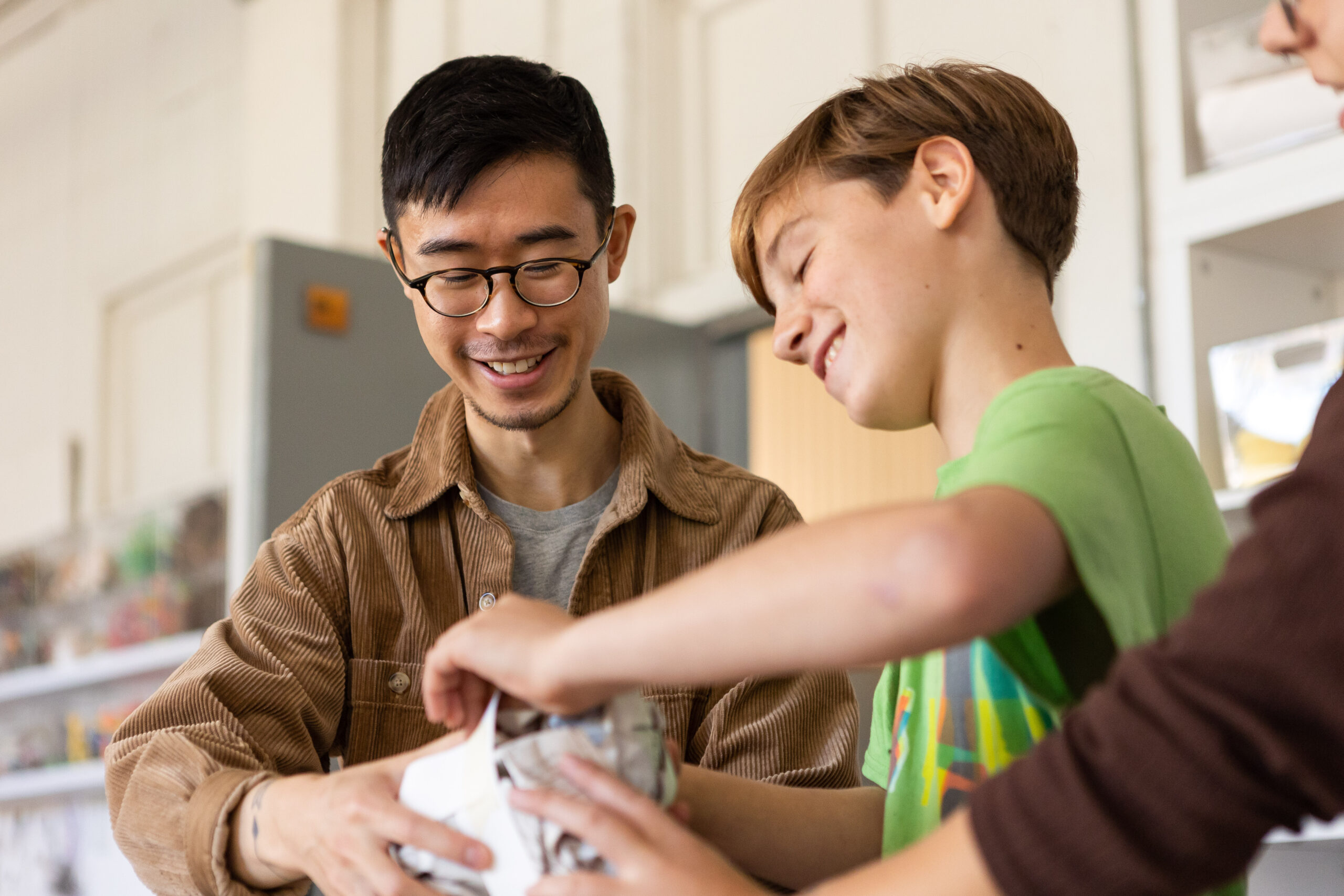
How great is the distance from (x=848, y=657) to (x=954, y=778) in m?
0.30

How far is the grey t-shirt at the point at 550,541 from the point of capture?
4.34 ft

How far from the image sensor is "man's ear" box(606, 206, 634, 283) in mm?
1446

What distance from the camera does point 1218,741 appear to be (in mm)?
525

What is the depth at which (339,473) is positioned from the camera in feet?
7.59

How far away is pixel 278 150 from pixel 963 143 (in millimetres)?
3243

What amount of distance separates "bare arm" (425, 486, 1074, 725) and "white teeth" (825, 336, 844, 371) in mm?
299

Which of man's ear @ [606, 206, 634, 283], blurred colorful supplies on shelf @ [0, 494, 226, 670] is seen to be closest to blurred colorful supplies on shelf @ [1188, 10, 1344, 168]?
man's ear @ [606, 206, 634, 283]

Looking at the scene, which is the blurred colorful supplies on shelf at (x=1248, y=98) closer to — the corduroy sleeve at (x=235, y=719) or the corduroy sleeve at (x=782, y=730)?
the corduroy sleeve at (x=782, y=730)

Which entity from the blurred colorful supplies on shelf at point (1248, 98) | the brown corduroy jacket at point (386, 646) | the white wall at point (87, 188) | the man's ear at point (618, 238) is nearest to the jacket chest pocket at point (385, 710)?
the brown corduroy jacket at point (386, 646)

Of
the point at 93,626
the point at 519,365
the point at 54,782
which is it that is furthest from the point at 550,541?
the point at 93,626

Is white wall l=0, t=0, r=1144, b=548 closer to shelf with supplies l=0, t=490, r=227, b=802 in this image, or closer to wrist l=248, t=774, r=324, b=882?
shelf with supplies l=0, t=490, r=227, b=802

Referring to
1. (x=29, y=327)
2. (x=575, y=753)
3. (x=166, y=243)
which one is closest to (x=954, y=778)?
(x=575, y=753)

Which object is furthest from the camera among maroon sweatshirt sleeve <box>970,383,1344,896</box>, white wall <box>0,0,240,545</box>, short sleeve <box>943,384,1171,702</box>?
white wall <box>0,0,240,545</box>

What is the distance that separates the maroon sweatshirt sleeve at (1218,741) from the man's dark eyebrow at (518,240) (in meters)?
0.85
